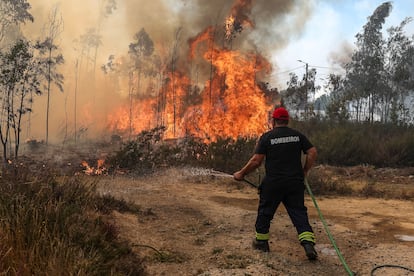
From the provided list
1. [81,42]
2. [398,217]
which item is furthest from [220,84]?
[81,42]

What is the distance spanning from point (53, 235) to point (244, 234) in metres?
2.82

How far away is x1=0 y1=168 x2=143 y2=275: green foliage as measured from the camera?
3.19 m

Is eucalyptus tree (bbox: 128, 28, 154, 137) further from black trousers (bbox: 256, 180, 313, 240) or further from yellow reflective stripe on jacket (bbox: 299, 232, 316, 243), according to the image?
yellow reflective stripe on jacket (bbox: 299, 232, 316, 243)

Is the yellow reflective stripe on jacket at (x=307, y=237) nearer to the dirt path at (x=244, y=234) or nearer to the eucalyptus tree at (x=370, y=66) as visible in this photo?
the dirt path at (x=244, y=234)

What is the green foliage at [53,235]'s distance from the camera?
319 centimetres

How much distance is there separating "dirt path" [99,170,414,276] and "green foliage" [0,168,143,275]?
1.49 feet

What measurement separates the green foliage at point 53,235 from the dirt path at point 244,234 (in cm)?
45

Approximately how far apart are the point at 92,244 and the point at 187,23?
24011 millimetres

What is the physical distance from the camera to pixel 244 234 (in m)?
5.52

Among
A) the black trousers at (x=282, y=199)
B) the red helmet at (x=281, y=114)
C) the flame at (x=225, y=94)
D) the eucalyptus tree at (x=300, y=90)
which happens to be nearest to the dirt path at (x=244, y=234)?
the black trousers at (x=282, y=199)

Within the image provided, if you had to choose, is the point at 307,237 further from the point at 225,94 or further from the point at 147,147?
the point at 225,94

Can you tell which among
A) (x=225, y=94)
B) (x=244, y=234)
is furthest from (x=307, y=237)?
(x=225, y=94)

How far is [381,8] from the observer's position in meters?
37.8

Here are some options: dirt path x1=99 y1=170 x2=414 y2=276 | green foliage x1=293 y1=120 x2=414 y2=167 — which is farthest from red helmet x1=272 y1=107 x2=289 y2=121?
green foliage x1=293 y1=120 x2=414 y2=167
